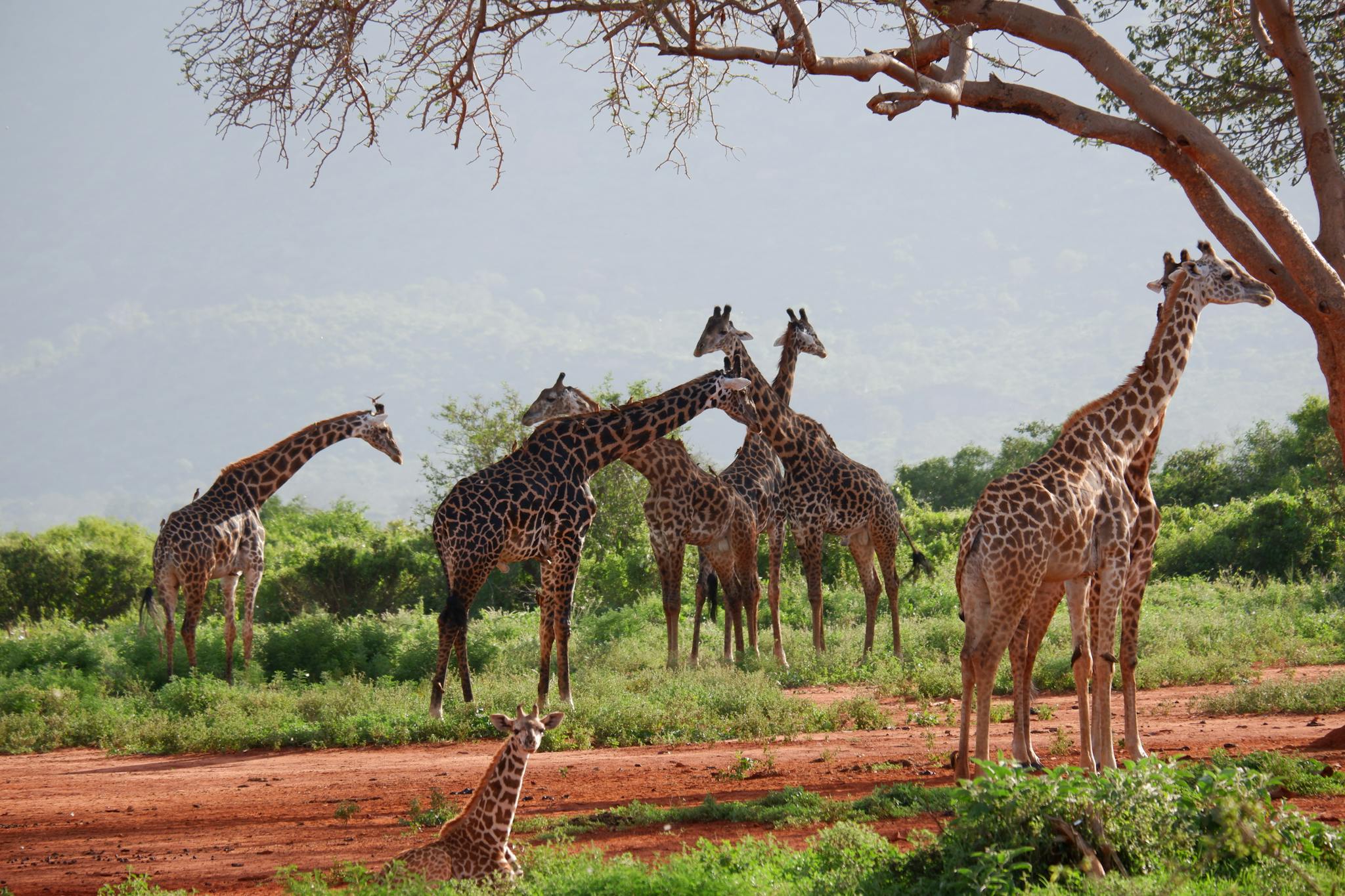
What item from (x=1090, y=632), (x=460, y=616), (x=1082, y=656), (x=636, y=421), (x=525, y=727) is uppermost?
(x=636, y=421)

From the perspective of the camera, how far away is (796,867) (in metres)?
5.71

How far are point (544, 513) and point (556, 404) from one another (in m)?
2.42

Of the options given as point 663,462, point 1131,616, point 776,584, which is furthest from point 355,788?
point 776,584

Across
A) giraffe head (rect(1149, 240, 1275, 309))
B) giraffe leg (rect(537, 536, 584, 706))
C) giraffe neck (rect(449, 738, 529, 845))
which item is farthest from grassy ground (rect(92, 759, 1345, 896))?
giraffe leg (rect(537, 536, 584, 706))

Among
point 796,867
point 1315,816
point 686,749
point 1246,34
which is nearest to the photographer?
point 796,867

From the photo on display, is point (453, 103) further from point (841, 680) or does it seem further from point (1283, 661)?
point (1283, 661)

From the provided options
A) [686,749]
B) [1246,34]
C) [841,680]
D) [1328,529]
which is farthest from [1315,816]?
[1328,529]

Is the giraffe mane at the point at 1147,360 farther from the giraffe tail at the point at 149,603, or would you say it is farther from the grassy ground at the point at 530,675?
the giraffe tail at the point at 149,603

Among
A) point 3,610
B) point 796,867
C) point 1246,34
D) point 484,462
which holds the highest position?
point 1246,34

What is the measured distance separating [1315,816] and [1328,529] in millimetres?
15198

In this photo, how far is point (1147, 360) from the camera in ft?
28.8

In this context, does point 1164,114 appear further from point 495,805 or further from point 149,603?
point 149,603

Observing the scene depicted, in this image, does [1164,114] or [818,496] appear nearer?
[1164,114]

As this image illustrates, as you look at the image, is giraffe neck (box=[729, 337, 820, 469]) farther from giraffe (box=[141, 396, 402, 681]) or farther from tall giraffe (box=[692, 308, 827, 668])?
giraffe (box=[141, 396, 402, 681])
